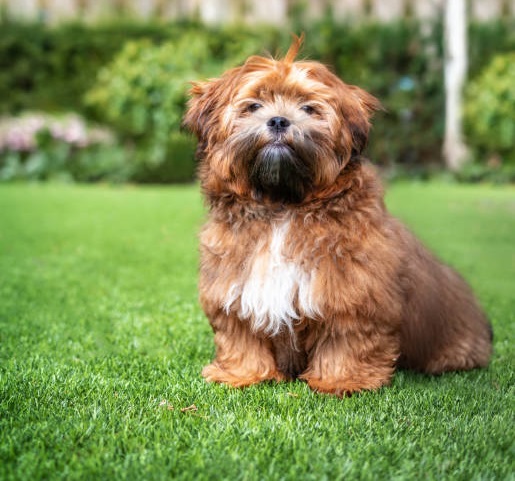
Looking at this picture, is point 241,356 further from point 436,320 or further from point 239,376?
point 436,320

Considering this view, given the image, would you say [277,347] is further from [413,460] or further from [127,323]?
[127,323]

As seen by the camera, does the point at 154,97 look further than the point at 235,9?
No

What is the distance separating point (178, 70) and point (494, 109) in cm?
465

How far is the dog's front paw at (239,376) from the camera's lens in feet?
10.8

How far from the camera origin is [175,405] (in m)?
2.99

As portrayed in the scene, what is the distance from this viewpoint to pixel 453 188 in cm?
1052

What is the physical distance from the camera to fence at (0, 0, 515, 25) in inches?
461

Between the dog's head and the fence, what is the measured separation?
352 inches

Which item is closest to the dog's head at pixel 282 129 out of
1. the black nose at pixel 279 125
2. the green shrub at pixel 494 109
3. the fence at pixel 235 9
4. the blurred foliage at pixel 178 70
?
the black nose at pixel 279 125

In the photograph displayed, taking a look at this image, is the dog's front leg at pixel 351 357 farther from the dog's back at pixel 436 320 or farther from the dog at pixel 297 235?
the dog's back at pixel 436 320

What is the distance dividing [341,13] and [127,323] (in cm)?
892

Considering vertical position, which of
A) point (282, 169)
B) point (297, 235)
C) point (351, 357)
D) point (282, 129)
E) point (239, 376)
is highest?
point (282, 129)

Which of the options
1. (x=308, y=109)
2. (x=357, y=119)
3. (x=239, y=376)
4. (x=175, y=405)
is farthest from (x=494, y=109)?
(x=175, y=405)

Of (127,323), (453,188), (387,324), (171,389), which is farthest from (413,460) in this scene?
(453,188)
